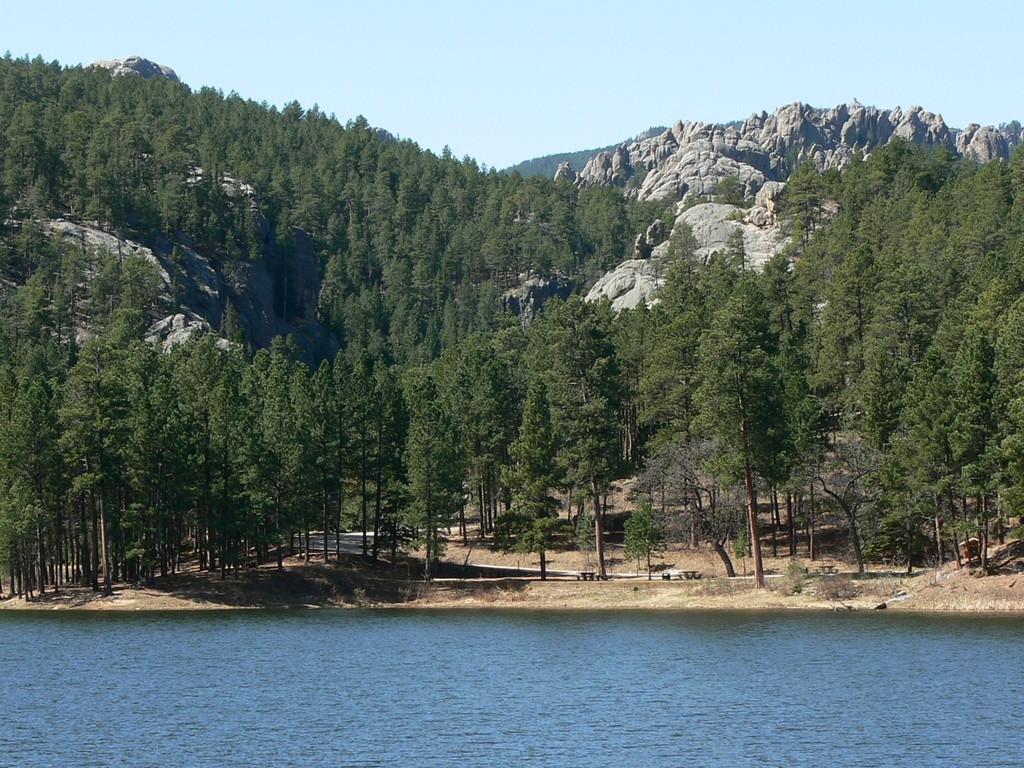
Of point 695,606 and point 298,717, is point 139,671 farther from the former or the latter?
point 695,606

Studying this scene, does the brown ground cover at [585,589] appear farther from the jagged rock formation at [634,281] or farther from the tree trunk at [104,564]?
the jagged rock formation at [634,281]

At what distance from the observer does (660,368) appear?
94.8 m

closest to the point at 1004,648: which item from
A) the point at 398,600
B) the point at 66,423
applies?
the point at 398,600

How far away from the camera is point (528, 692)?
153 ft

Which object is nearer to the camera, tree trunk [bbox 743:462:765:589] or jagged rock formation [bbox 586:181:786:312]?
tree trunk [bbox 743:462:765:589]

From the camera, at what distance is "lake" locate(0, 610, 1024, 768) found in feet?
118

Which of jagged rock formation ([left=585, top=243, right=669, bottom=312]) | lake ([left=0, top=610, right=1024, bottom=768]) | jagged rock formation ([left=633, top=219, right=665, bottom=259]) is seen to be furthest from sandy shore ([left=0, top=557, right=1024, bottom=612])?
jagged rock formation ([left=633, top=219, right=665, bottom=259])

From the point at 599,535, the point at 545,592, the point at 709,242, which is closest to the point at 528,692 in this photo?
the point at 545,592

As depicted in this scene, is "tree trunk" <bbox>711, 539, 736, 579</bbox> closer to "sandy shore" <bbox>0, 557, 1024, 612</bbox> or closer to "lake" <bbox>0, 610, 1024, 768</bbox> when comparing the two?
"sandy shore" <bbox>0, 557, 1024, 612</bbox>

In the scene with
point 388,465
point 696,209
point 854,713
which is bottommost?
point 854,713

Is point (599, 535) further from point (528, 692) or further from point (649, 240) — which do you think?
point (649, 240)

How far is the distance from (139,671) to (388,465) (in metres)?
42.1

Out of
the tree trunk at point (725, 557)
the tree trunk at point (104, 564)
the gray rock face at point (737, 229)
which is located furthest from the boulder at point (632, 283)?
the tree trunk at point (104, 564)

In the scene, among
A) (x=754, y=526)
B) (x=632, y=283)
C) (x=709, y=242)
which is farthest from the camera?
(x=709, y=242)
